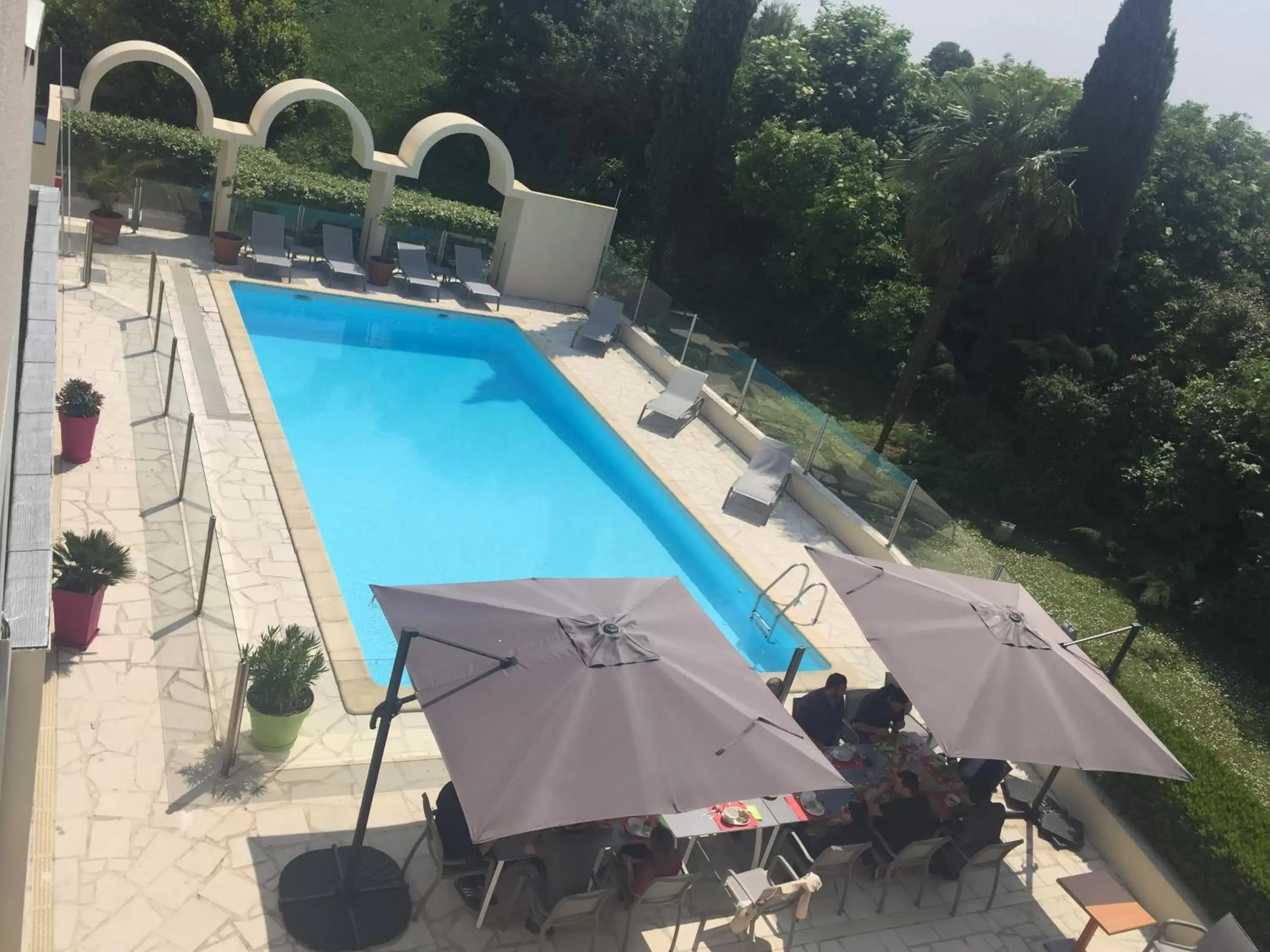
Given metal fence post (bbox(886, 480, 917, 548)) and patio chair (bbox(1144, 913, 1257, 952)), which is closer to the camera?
patio chair (bbox(1144, 913, 1257, 952))

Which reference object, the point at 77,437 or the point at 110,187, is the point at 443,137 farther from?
the point at 77,437

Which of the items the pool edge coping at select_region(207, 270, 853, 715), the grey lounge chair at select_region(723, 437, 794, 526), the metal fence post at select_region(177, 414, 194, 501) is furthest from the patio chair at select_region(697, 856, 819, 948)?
the grey lounge chair at select_region(723, 437, 794, 526)

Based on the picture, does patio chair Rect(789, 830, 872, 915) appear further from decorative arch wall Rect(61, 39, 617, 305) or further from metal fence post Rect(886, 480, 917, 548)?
decorative arch wall Rect(61, 39, 617, 305)

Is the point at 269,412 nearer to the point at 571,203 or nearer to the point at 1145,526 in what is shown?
the point at 571,203

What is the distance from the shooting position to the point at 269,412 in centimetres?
1359

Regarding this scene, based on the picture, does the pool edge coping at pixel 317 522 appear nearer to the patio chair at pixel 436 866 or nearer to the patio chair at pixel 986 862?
the patio chair at pixel 436 866

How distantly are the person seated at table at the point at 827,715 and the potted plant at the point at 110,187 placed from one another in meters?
14.3

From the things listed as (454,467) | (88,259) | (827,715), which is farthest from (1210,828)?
(88,259)

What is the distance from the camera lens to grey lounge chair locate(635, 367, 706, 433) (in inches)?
664

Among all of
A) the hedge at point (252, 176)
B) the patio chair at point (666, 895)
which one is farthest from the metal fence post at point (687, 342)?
the patio chair at point (666, 895)

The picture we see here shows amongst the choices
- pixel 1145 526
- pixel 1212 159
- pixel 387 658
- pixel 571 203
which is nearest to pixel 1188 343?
pixel 1145 526

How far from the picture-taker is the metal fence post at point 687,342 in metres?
18.5

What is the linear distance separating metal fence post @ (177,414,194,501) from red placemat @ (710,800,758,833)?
5534 mm

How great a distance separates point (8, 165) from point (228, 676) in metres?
4.51
